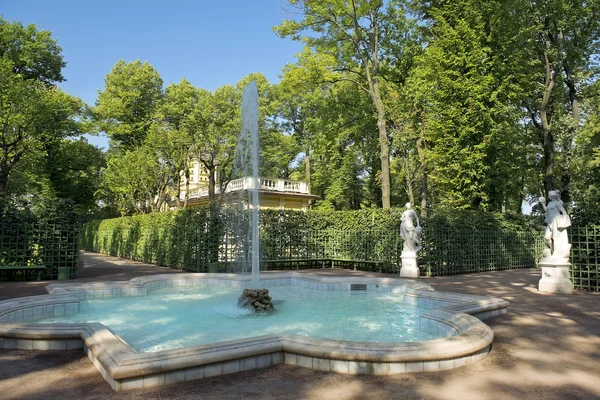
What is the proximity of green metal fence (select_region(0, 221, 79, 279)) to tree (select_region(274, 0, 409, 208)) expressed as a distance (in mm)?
14295

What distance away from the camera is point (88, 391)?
4074mm

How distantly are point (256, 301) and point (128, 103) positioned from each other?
33.1 m

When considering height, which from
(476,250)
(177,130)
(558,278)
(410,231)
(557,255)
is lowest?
(558,278)

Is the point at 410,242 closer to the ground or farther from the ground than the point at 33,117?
closer to the ground

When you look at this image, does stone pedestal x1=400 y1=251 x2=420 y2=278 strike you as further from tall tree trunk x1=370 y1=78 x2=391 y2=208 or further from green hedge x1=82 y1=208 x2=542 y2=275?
tall tree trunk x1=370 y1=78 x2=391 y2=208

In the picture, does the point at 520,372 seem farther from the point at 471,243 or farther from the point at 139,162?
the point at 139,162

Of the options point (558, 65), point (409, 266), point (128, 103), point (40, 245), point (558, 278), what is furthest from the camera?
point (128, 103)

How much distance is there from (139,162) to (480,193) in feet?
77.9

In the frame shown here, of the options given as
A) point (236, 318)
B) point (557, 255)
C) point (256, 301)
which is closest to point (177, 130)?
point (256, 301)

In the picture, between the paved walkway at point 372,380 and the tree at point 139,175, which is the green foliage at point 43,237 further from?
the tree at point 139,175

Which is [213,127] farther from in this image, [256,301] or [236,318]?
[236,318]

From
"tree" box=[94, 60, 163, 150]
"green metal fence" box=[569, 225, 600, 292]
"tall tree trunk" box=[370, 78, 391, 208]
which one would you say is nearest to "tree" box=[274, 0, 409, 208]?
"tall tree trunk" box=[370, 78, 391, 208]

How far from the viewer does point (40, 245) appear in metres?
14.1

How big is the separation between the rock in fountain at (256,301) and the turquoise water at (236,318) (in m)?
0.17
